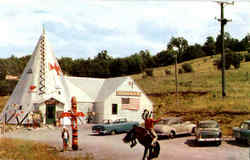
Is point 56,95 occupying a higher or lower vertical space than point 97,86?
lower

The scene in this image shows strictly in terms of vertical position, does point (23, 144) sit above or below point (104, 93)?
below

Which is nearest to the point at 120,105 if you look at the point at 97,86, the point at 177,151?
the point at 97,86

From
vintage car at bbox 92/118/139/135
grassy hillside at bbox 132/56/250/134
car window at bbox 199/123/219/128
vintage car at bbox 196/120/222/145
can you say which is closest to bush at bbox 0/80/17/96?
grassy hillside at bbox 132/56/250/134

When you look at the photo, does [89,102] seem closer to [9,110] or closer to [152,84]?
[9,110]

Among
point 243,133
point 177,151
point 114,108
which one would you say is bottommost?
point 177,151

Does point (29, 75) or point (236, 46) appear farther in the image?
point (236, 46)

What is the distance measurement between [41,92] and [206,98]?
23.0 m

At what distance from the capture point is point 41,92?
3494cm

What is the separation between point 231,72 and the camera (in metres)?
64.8

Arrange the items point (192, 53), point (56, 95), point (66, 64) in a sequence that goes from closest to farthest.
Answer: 1. point (56, 95)
2. point (66, 64)
3. point (192, 53)

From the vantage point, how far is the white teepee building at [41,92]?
111ft

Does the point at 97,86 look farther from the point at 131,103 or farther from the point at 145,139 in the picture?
the point at 145,139

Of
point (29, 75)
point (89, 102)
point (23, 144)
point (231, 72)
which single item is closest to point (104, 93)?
point (89, 102)

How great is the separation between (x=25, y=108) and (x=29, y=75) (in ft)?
13.9
